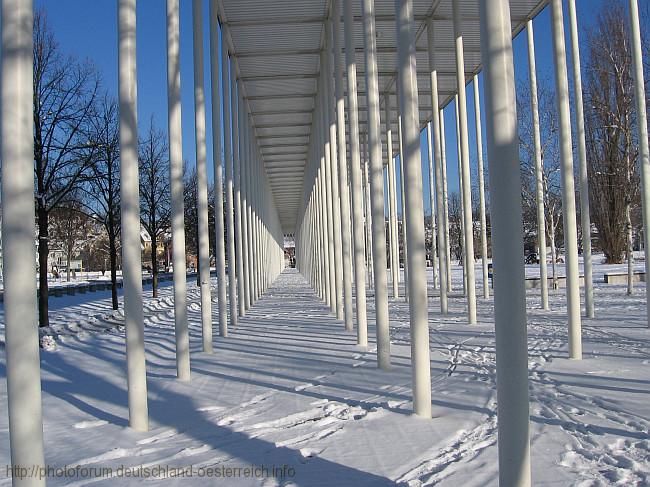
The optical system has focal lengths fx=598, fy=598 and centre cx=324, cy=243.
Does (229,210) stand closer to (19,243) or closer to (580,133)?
(580,133)

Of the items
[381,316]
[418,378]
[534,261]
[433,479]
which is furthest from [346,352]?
[534,261]

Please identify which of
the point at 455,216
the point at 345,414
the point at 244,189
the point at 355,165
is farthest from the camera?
the point at 455,216

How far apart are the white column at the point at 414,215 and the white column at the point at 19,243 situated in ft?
11.7

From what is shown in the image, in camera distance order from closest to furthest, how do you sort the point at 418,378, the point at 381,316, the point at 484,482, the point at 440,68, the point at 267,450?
the point at 484,482 < the point at 267,450 < the point at 418,378 < the point at 381,316 < the point at 440,68

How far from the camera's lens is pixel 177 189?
8617mm

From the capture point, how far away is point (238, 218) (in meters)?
18.6

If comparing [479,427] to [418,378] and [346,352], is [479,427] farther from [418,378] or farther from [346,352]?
[346,352]

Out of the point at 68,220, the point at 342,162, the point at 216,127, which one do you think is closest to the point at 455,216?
the point at 68,220

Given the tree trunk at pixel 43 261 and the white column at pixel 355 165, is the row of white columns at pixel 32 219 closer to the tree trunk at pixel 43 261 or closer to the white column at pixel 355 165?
the white column at pixel 355 165

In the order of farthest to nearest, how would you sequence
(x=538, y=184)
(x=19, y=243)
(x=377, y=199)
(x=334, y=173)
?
(x=334, y=173) < (x=538, y=184) < (x=377, y=199) < (x=19, y=243)

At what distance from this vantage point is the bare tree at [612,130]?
56.8 feet

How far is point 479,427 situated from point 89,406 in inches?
172

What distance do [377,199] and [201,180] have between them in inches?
155

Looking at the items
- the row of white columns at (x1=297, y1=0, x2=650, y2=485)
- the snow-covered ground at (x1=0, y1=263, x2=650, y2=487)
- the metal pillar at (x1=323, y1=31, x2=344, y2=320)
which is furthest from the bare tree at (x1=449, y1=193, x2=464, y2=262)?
the snow-covered ground at (x1=0, y1=263, x2=650, y2=487)
